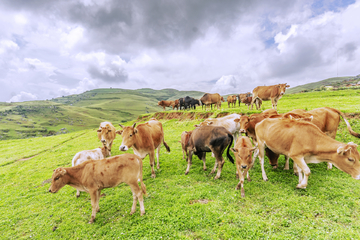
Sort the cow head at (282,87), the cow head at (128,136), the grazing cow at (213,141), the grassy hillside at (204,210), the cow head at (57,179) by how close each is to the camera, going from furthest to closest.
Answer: the cow head at (282,87), the grazing cow at (213,141), the cow head at (128,136), the cow head at (57,179), the grassy hillside at (204,210)

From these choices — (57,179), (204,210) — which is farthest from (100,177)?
(204,210)

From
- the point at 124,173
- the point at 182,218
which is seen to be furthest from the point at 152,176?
the point at 182,218

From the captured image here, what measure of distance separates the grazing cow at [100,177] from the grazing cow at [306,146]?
242 inches

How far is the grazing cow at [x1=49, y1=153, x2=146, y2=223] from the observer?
592 centimetres

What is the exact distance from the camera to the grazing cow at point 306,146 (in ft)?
18.2

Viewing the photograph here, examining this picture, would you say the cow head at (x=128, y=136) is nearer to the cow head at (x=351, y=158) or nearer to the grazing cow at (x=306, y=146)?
the grazing cow at (x=306, y=146)

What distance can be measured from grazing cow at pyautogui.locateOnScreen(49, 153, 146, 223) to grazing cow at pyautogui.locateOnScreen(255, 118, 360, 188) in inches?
242

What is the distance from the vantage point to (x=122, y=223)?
18.6 ft

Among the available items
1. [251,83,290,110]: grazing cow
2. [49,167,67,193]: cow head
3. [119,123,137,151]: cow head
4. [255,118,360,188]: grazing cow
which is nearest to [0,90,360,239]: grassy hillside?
[255,118,360,188]: grazing cow

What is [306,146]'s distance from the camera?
20.5ft

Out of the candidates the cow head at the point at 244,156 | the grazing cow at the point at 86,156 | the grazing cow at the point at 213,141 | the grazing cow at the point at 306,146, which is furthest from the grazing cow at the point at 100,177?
the grazing cow at the point at 306,146

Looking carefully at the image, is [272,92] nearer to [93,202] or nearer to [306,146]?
[306,146]

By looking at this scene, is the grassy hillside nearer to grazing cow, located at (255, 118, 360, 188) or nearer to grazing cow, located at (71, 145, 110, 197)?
grazing cow, located at (255, 118, 360, 188)

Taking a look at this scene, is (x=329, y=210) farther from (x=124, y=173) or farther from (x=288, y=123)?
(x=124, y=173)
